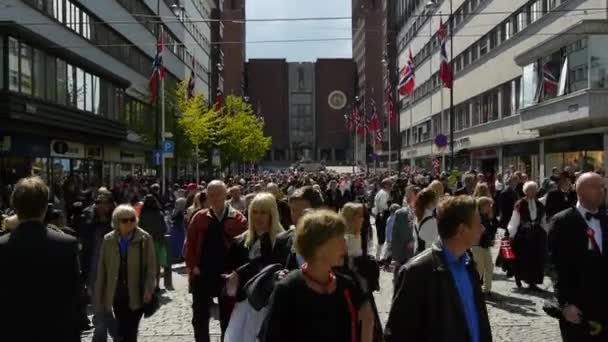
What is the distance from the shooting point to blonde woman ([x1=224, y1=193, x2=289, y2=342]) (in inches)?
232

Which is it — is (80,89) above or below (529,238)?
above

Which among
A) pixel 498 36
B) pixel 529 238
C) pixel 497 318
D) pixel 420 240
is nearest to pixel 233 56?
pixel 498 36

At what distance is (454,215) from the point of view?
4473mm

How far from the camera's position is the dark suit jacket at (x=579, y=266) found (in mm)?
5730

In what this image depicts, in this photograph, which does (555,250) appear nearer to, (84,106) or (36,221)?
(36,221)

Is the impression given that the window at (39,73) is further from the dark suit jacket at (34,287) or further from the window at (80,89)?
the dark suit jacket at (34,287)

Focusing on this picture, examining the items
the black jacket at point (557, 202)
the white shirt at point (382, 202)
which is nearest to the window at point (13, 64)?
the white shirt at point (382, 202)

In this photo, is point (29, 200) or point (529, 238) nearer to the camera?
point (29, 200)

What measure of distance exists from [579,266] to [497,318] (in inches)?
201

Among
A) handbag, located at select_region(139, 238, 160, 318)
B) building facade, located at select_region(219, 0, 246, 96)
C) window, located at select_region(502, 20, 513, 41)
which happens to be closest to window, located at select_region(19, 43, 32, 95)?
handbag, located at select_region(139, 238, 160, 318)

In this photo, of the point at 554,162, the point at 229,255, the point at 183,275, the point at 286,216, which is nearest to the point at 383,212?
the point at 183,275

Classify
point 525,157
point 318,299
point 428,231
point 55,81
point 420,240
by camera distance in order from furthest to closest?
point 525,157 < point 55,81 < point 420,240 < point 428,231 < point 318,299

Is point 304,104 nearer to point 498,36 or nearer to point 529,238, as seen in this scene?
point 498,36

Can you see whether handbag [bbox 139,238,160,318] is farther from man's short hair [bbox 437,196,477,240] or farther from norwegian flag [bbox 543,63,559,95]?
norwegian flag [bbox 543,63,559,95]
